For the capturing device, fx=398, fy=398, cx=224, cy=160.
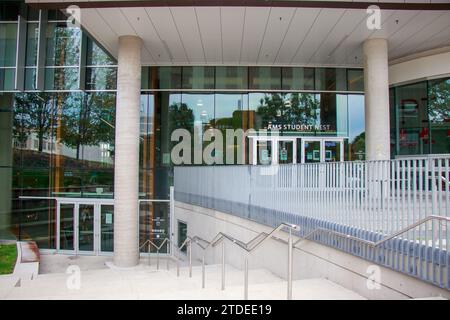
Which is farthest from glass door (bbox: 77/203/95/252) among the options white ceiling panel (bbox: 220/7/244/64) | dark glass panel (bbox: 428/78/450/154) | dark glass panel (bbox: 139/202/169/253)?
dark glass panel (bbox: 428/78/450/154)

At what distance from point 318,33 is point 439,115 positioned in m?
6.91

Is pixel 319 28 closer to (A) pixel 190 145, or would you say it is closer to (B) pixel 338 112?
(B) pixel 338 112

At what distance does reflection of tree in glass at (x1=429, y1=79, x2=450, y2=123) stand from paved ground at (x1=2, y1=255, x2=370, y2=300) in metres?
11.6

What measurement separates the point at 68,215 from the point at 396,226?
1777 centimetres

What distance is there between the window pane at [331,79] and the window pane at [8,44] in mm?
14632

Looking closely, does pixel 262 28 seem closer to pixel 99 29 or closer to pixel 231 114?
pixel 231 114

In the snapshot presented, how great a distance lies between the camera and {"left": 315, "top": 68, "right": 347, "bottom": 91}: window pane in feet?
62.6

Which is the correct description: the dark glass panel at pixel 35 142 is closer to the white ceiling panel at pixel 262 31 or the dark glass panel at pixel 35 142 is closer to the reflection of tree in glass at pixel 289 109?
the white ceiling panel at pixel 262 31

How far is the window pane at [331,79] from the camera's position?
19078 mm

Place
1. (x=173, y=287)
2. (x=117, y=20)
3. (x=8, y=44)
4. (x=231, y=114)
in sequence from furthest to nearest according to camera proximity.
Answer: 1. (x=8, y=44)
2. (x=231, y=114)
3. (x=117, y=20)
4. (x=173, y=287)

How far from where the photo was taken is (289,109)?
19.0 metres

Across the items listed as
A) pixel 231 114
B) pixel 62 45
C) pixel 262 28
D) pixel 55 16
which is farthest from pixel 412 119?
pixel 55 16

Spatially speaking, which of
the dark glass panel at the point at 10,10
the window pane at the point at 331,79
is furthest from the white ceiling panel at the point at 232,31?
the dark glass panel at the point at 10,10
